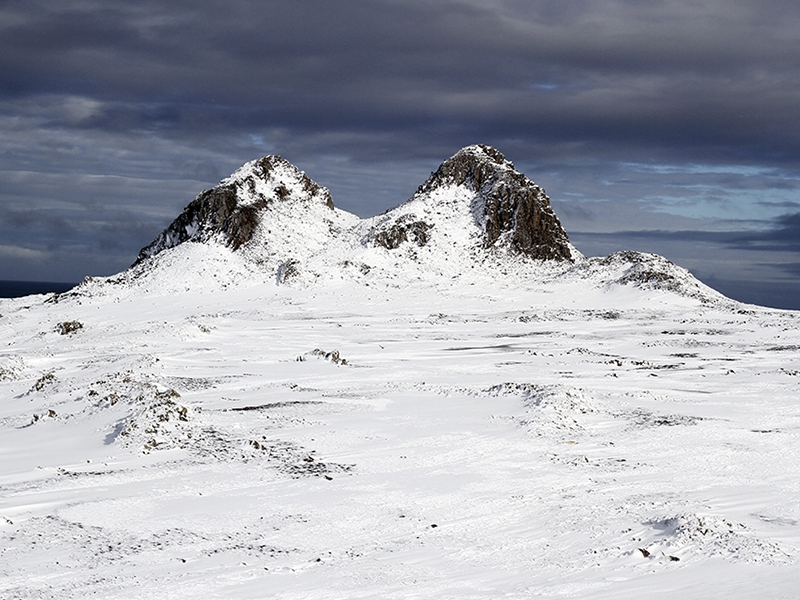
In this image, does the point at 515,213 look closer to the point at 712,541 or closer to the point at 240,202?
the point at 240,202

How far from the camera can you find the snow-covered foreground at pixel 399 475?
26.8ft

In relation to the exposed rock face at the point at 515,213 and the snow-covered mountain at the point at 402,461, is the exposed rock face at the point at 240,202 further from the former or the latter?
the snow-covered mountain at the point at 402,461

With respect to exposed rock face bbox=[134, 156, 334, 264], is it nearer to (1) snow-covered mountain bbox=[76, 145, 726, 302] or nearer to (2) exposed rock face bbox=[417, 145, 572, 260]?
(1) snow-covered mountain bbox=[76, 145, 726, 302]

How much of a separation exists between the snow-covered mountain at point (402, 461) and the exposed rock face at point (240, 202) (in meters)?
30.7

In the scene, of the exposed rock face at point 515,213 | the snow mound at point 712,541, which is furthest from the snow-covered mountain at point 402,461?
the exposed rock face at point 515,213

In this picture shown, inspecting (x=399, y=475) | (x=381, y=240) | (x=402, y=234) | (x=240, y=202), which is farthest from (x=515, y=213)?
(x=399, y=475)

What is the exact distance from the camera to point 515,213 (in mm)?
68688

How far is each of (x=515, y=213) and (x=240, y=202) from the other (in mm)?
28107

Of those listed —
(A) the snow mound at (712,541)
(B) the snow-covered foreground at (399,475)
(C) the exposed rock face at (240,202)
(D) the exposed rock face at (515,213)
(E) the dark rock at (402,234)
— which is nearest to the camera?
(B) the snow-covered foreground at (399,475)

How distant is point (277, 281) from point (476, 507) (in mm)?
49562

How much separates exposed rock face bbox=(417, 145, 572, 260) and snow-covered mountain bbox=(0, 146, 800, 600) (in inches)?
1206

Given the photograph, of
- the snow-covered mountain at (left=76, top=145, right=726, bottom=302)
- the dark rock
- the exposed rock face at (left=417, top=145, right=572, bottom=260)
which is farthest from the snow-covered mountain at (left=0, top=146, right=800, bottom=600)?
the exposed rock face at (left=417, top=145, right=572, bottom=260)

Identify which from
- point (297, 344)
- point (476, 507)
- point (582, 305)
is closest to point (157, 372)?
point (297, 344)

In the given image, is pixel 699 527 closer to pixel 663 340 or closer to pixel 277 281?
pixel 663 340
